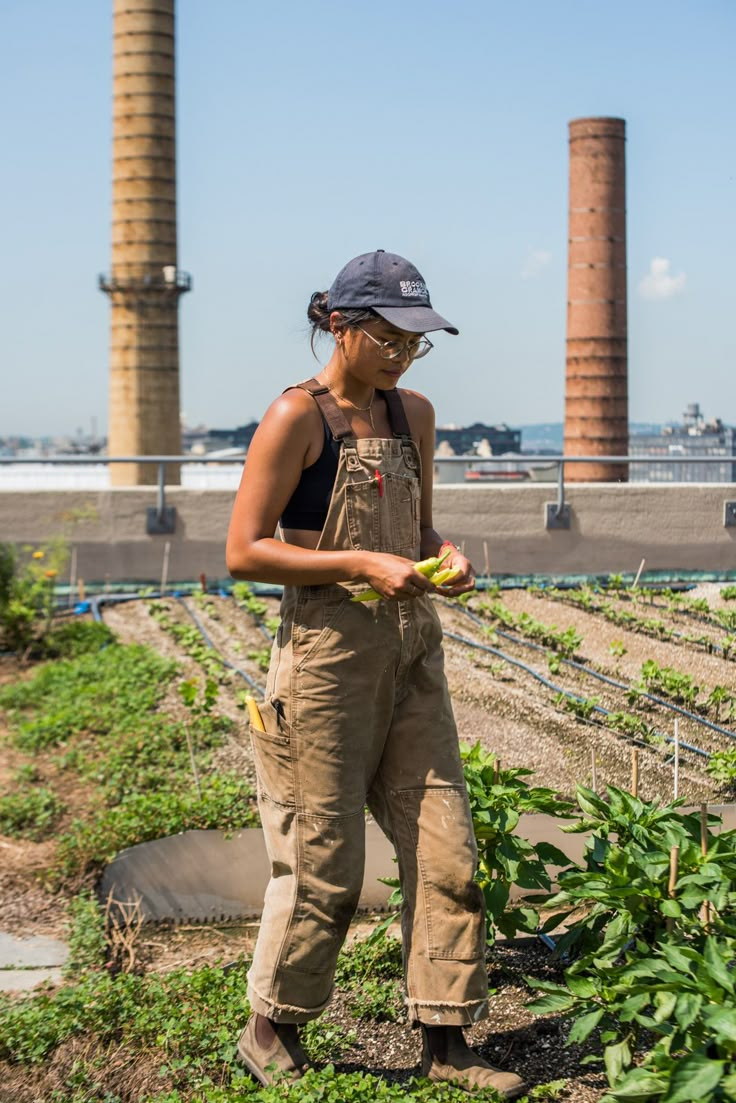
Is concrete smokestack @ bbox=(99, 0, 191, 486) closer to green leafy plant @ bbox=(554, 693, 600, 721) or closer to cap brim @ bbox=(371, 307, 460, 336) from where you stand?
green leafy plant @ bbox=(554, 693, 600, 721)

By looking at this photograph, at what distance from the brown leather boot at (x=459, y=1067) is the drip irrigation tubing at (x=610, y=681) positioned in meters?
2.99

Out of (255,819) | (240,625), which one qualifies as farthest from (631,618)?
(255,819)

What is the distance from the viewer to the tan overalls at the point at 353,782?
2.65 meters

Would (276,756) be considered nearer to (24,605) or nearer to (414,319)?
(414,319)

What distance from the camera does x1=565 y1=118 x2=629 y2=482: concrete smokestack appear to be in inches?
934

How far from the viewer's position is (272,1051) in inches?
107

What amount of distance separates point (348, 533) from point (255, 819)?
2.34m

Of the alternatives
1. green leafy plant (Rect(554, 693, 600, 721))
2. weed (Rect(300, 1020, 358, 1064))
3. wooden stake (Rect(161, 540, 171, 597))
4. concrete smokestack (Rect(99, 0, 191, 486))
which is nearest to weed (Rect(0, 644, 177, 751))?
green leafy plant (Rect(554, 693, 600, 721))

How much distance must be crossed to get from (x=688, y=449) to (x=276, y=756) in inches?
1338

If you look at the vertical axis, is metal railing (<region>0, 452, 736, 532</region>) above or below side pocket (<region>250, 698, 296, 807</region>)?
above

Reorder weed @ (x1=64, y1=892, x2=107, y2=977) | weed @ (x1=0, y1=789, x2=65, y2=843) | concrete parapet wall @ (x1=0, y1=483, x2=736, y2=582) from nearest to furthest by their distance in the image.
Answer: weed @ (x1=64, y1=892, x2=107, y2=977) < weed @ (x1=0, y1=789, x2=65, y2=843) < concrete parapet wall @ (x1=0, y1=483, x2=736, y2=582)

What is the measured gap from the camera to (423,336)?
2.72 m

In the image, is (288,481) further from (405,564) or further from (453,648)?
(453,648)

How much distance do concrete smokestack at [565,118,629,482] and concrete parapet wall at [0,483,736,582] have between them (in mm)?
11951
